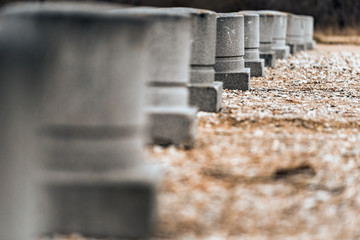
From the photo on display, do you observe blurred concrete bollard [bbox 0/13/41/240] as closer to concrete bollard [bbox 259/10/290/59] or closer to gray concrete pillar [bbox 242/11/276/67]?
gray concrete pillar [bbox 242/11/276/67]

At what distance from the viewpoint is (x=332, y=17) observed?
29.5m

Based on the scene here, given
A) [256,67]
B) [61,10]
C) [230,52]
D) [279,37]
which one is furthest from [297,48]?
[61,10]

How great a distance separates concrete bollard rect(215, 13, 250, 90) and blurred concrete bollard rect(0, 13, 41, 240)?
6124 millimetres

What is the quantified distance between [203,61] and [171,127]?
174 centimetres

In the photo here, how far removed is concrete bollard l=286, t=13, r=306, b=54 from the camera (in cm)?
1923

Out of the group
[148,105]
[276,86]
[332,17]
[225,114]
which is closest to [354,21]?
[332,17]

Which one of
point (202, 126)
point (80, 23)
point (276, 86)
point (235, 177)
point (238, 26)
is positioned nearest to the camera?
point (80, 23)

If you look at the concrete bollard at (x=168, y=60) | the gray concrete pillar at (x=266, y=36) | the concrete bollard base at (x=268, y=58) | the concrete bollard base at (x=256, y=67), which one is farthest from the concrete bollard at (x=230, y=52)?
the concrete bollard base at (x=268, y=58)

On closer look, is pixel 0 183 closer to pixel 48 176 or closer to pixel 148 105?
pixel 48 176

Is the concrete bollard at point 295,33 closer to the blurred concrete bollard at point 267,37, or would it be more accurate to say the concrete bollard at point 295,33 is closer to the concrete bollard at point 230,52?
the blurred concrete bollard at point 267,37

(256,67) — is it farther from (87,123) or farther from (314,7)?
(314,7)

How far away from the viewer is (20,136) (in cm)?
380

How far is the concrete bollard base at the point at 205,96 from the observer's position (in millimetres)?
7480

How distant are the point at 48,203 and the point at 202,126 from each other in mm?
3177
